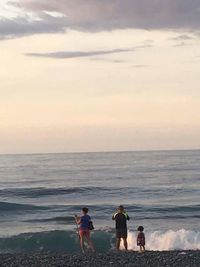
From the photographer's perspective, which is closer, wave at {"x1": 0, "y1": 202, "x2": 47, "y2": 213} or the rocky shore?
the rocky shore

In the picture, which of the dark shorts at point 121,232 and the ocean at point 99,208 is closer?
the dark shorts at point 121,232

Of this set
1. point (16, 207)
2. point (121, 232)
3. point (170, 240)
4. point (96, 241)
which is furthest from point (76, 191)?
point (121, 232)

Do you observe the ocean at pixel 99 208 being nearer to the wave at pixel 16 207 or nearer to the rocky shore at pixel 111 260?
the wave at pixel 16 207

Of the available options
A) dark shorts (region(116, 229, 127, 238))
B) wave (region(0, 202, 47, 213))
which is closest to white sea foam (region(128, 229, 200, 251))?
dark shorts (region(116, 229, 127, 238))

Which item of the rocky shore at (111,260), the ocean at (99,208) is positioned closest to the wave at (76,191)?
the ocean at (99,208)

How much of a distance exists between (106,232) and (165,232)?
114 inches

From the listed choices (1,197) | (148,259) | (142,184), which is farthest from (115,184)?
(148,259)

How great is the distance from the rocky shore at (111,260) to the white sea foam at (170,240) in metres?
8.11

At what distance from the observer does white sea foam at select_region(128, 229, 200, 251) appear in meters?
28.0

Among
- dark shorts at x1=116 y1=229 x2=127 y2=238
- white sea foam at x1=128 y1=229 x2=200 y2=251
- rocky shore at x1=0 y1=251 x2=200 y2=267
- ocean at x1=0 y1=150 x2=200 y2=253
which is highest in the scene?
ocean at x1=0 y1=150 x2=200 y2=253

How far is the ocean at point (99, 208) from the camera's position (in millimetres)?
28828

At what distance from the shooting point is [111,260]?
18.2 m

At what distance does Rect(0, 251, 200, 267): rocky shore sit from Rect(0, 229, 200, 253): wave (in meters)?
7.92

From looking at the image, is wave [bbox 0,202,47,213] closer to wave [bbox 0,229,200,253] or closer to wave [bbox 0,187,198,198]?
wave [bbox 0,187,198,198]
